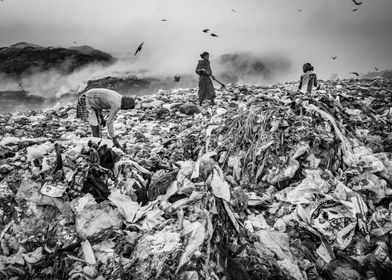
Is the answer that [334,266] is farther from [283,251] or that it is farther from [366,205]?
[366,205]

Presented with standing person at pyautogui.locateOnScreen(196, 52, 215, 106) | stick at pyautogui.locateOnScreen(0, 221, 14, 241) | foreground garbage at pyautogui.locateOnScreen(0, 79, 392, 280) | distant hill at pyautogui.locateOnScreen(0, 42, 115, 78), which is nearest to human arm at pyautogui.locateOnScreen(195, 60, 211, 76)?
standing person at pyautogui.locateOnScreen(196, 52, 215, 106)

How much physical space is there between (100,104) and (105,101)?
12cm

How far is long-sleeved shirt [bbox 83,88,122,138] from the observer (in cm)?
312

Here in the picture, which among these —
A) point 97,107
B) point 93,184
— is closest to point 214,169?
point 93,184

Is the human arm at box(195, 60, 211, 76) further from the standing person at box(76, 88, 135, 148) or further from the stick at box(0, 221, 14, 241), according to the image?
the stick at box(0, 221, 14, 241)

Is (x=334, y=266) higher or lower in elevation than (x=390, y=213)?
lower

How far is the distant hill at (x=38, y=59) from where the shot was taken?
1950 centimetres

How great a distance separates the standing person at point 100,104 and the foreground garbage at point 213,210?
676mm

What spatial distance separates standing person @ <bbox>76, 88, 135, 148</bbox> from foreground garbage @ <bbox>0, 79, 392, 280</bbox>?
0.68 metres

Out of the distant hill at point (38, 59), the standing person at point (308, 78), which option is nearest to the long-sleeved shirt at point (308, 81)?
the standing person at point (308, 78)

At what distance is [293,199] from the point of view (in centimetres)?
222

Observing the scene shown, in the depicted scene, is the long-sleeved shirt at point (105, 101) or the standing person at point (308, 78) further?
the standing person at point (308, 78)

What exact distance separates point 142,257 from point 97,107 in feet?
7.58

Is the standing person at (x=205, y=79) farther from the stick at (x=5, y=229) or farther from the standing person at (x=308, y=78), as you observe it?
the stick at (x=5, y=229)
